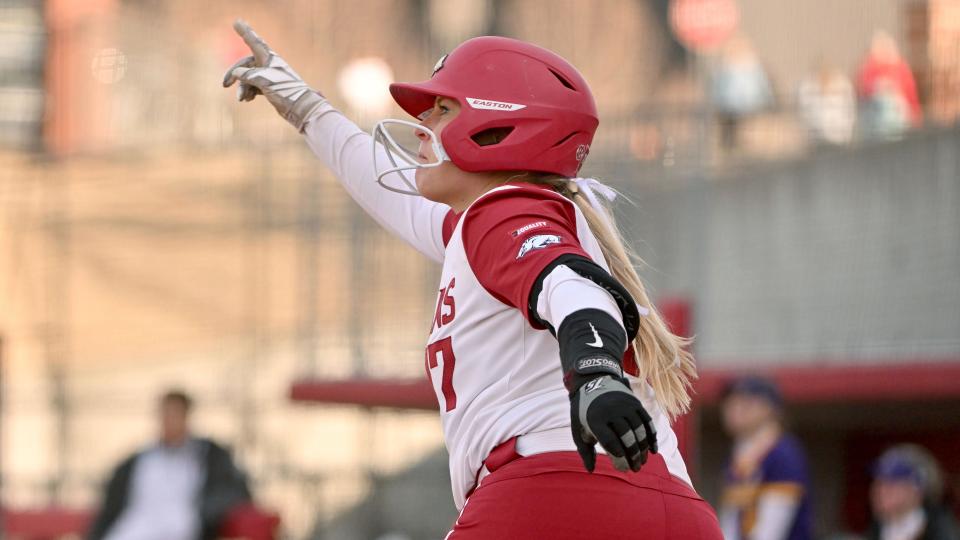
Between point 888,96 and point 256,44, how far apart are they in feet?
24.3

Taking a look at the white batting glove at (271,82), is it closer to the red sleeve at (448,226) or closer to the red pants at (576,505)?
the red sleeve at (448,226)

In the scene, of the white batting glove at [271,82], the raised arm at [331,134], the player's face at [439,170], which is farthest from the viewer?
the white batting glove at [271,82]

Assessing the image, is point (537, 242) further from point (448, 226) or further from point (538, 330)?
point (448, 226)

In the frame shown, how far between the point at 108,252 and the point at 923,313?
6.68m

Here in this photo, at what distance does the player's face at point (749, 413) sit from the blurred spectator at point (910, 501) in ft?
2.01

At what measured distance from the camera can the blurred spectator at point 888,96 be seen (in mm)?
11289

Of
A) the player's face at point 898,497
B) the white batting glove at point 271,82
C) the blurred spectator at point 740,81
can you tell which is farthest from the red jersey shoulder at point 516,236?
the blurred spectator at point 740,81

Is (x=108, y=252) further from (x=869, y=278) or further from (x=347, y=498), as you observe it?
(x=869, y=278)

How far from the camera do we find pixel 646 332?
11.7 feet

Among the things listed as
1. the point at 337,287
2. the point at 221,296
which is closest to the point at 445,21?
the point at 221,296

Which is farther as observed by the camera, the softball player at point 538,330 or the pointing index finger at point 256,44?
the pointing index finger at point 256,44

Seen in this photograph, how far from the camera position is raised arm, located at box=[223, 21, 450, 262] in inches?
179

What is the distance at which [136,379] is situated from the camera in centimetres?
1384

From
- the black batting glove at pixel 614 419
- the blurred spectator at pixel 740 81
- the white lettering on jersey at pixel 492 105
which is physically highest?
the blurred spectator at pixel 740 81
